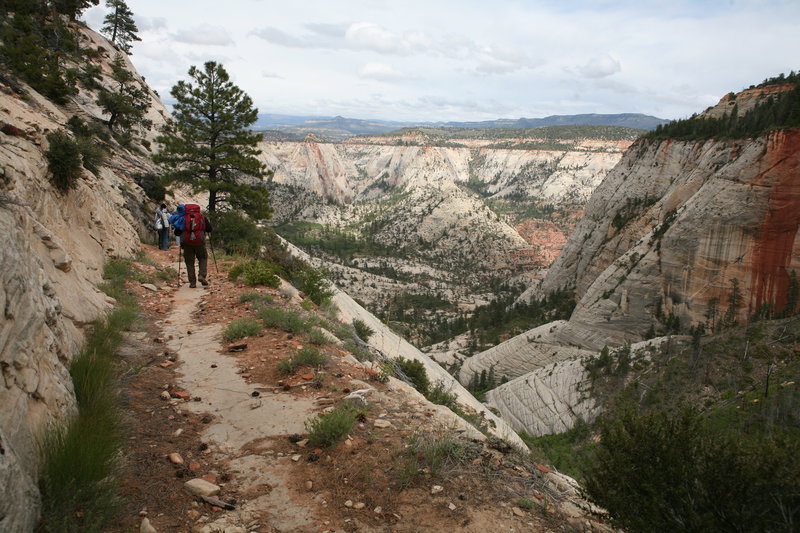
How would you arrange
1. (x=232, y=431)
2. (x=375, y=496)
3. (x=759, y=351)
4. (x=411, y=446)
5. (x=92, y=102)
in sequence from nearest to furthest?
1. (x=375, y=496)
2. (x=411, y=446)
3. (x=232, y=431)
4. (x=759, y=351)
5. (x=92, y=102)

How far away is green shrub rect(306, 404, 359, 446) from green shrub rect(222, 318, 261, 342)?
3.33 meters

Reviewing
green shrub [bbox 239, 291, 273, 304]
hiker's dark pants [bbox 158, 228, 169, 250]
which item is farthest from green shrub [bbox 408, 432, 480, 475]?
hiker's dark pants [bbox 158, 228, 169, 250]

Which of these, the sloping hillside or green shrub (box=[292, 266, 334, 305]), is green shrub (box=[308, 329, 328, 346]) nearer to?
green shrub (box=[292, 266, 334, 305])

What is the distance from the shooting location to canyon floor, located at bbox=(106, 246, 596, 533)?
3.71 metres

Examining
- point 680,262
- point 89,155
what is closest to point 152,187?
point 89,155

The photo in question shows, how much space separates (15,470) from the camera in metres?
2.83

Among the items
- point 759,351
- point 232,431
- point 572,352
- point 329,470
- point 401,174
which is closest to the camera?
point 329,470

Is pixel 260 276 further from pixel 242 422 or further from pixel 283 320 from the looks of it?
pixel 242 422

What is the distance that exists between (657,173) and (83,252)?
4814 centimetres

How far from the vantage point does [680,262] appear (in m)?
32.8

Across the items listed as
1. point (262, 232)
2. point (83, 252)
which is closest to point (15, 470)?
point (83, 252)

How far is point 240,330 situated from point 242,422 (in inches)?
110

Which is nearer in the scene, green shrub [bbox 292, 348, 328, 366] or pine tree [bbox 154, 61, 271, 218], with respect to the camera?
green shrub [bbox 292, 348, 328, 366]

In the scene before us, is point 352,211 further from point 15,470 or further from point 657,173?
point 15,470
